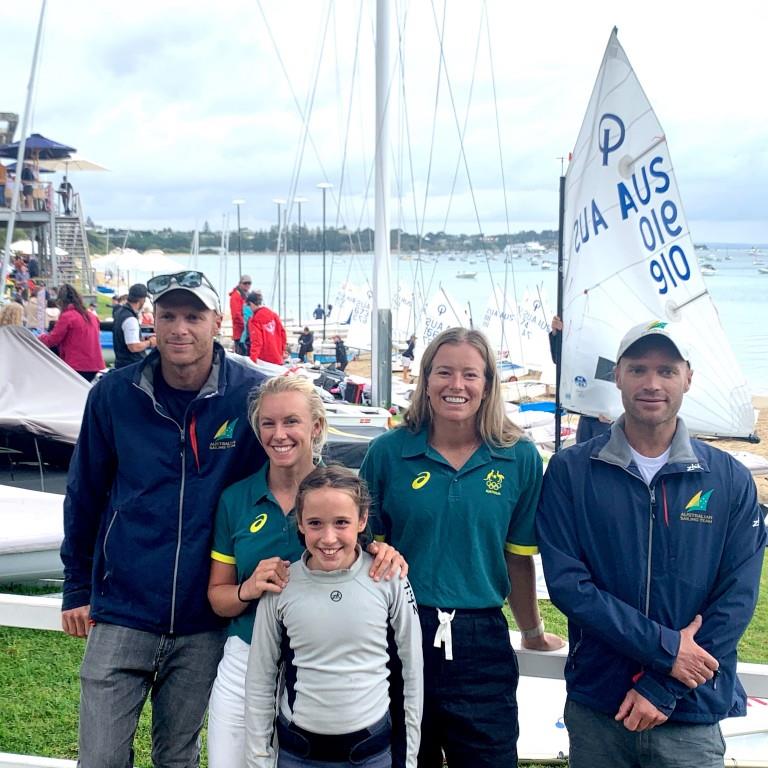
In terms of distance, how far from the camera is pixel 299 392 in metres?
2.35

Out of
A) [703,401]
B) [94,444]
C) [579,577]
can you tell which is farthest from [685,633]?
[703,401]

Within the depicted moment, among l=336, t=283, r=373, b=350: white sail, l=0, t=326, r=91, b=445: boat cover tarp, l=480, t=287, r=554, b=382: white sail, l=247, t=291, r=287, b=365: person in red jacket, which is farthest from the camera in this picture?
l=336, t=283, r=373, b=350: white sail

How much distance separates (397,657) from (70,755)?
7.35 ft

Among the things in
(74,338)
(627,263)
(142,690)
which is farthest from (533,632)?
(74,338)

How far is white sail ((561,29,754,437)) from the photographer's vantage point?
7.54 m

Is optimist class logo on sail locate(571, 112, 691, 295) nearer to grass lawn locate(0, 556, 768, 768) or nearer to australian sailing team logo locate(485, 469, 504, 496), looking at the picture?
grass lawn locate(0, 556, 768, 768)

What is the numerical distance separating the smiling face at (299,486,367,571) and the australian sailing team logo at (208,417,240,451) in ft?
1.37

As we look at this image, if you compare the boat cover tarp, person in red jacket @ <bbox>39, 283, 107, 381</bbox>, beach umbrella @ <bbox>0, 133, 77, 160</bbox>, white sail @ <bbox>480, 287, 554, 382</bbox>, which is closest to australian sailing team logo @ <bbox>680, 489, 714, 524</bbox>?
the boat cover tarp

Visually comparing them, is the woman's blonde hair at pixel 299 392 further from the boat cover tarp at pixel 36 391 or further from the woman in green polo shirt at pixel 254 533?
the boat cover tarp at pixel 36 391

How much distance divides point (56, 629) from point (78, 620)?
165mm

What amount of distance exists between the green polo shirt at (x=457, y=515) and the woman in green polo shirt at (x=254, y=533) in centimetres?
13

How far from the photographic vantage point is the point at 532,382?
2105 cm

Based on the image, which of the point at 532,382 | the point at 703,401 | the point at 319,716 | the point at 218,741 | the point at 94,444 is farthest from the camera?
the point at 532,382

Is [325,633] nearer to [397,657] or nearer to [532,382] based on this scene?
[397,657]
